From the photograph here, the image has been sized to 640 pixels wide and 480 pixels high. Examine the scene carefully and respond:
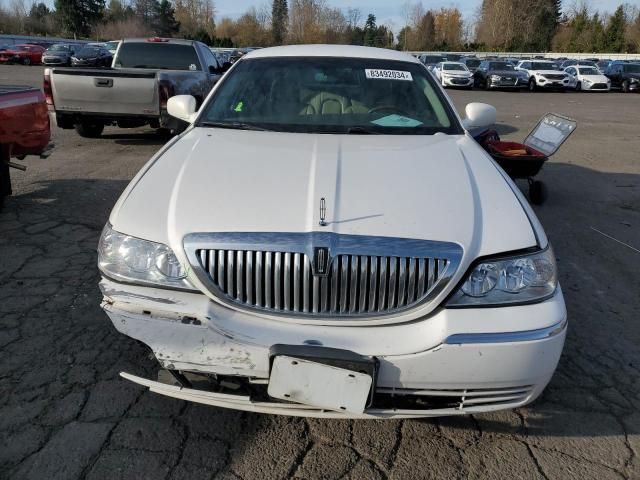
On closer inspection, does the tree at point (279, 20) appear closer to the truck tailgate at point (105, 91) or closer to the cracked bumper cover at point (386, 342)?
the truck tailgate at point (105, 91)

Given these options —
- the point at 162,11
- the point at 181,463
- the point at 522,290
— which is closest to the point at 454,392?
the point at 522,290

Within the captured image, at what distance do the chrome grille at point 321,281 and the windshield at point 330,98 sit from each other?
1.48 m

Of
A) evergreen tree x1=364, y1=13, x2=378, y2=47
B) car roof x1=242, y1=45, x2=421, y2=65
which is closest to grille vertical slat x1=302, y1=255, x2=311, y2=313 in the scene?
car roof x1=242, y1=45, x2=421, y2=65

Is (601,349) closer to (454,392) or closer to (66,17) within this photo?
(454,392)

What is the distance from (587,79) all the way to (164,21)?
71.2 metres

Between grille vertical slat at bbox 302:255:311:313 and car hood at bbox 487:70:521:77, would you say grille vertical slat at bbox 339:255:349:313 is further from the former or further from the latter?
car hood at bbox 487:70:521:77

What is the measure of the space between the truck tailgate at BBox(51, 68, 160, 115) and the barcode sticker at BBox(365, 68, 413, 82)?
15.9 feet

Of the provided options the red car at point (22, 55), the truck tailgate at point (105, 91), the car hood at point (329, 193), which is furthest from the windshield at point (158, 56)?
the red car at point (22, 55)

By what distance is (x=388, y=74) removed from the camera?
392 centimetres

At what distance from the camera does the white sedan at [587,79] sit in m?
27.1

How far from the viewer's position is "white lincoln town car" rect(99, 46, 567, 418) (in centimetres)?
209

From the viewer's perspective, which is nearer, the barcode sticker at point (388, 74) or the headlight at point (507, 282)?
the headlight at point (507, 282)

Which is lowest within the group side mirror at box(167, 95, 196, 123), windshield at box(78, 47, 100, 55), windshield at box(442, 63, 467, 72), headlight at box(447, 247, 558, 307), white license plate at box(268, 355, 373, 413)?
white license plate at box(268, 355, 373, 413)

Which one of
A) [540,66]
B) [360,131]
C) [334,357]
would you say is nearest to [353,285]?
[334,357]
